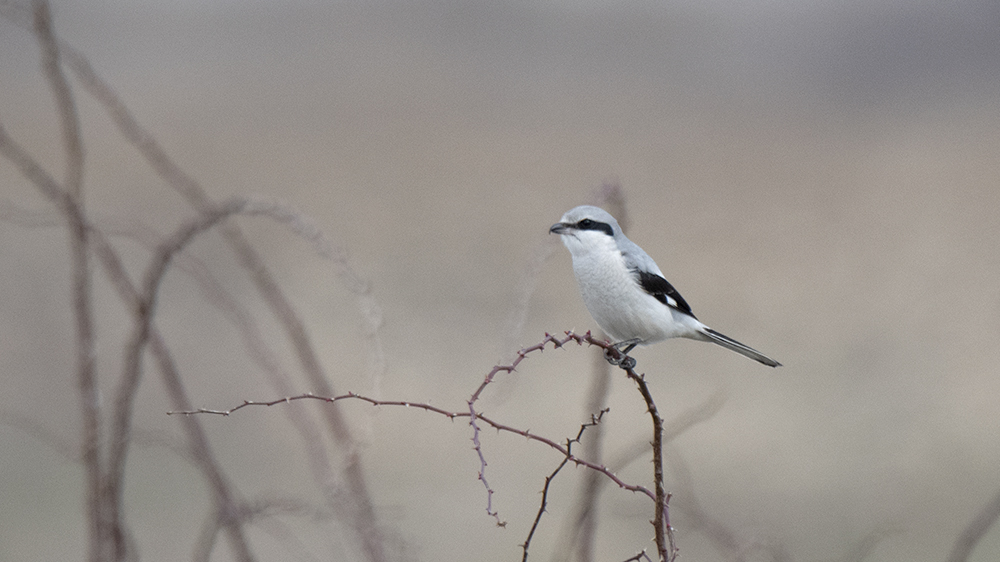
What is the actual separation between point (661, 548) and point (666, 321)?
0.79 meters

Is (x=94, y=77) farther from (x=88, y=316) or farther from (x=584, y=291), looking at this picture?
(x=584, y=291)

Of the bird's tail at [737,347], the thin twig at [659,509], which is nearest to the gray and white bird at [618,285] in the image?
the bird's tail at [737,347]

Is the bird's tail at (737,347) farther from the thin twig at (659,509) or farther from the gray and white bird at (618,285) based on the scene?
the thin twig at (659,509)

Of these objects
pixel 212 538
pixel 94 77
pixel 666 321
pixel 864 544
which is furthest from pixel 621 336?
pixel 94 77

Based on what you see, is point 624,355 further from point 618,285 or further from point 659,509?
point 659,509

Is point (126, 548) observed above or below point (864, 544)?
above

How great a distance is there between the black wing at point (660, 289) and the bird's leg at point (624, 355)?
0.11 metres

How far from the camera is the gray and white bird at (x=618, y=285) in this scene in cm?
153

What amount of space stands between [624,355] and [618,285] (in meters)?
0.13

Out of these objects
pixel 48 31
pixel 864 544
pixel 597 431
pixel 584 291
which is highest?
pixel 48 31

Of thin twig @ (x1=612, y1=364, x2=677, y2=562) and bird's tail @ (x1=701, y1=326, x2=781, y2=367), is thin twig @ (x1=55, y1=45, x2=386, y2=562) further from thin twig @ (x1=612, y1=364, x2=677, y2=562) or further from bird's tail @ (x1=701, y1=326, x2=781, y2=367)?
bird's tail @ (x1=701, y1=326, x2=781, y2=367)

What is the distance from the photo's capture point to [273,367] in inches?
39.9

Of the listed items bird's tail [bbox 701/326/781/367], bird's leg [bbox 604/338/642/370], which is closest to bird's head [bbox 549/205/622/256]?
bird's leg [bbox 604/338/642/370]

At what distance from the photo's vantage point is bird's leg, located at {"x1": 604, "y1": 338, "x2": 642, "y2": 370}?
4.62ft
